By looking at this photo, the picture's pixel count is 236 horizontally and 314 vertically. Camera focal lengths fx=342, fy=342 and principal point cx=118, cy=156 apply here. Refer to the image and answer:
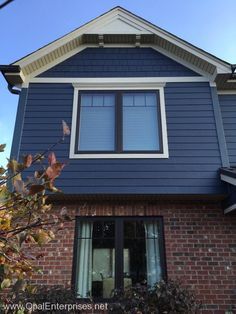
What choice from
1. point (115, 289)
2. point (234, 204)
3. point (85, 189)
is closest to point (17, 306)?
point (115, 289)

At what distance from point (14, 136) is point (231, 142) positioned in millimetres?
4400

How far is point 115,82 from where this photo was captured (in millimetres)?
7297

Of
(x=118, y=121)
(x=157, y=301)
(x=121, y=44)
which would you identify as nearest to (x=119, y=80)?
(x=118, y=121)

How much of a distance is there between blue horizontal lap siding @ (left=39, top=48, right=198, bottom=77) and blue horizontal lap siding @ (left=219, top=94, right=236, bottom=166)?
924 millimetres

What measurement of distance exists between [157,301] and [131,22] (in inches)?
233

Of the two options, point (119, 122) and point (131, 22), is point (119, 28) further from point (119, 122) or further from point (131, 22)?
point (119, 122)

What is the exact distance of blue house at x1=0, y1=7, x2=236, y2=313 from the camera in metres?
5.96

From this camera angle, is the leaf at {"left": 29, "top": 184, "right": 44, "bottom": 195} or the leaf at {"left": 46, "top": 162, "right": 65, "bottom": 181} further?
the leaf at {"left": 46, "top": 162, "right": 65, "bottom": 181}

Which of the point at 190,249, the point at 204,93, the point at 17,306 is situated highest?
the point at 204,93

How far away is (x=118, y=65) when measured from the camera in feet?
24.9

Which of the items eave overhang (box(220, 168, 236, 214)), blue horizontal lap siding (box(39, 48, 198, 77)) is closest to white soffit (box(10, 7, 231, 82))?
blue horizontal lap siding (box(39, 48, 198, 77))

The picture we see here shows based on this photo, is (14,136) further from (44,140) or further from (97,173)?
(97,173)

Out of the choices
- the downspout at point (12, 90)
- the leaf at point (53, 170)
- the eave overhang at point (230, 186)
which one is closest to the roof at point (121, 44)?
the downspout at point (12, 90)

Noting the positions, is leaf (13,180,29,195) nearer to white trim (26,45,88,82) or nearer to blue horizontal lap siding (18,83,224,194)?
blue horizontal lap siding (18,83,224,194)
